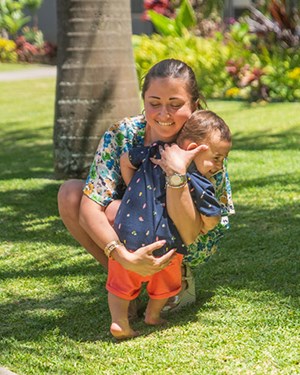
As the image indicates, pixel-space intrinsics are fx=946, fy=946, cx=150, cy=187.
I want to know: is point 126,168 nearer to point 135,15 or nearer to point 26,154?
point 26,154

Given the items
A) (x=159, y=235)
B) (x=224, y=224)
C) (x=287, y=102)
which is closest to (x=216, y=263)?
(x=224, y=224)

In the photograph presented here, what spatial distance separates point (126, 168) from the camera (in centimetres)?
449

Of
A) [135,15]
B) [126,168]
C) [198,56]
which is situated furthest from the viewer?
[135,15]

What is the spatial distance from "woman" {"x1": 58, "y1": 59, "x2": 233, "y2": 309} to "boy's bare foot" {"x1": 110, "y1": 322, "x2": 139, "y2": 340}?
28 centimetres

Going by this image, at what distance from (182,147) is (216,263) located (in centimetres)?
153

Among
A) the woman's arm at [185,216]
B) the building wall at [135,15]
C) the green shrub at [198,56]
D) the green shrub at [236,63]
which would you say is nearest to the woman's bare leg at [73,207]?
the woman's arm at [185,216]

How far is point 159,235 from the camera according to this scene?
167 inches

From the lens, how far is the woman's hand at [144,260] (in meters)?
4.20

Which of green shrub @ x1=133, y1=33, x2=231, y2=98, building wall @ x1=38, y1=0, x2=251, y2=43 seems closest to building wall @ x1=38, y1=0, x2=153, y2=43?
building wall @ x1=38, y1=0, x2=251, y2=43

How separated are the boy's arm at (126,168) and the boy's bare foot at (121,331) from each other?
679 mm

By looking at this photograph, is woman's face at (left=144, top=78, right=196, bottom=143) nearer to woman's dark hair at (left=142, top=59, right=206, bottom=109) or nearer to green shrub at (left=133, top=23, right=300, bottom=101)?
woman's dark hair at (left=142, top=59, right=206, bottom=109)

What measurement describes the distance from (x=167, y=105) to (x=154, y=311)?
0.98m

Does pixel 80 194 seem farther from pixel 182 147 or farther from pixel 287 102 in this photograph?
pixel 287 102

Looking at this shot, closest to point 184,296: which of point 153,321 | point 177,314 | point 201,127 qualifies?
point 177,314
